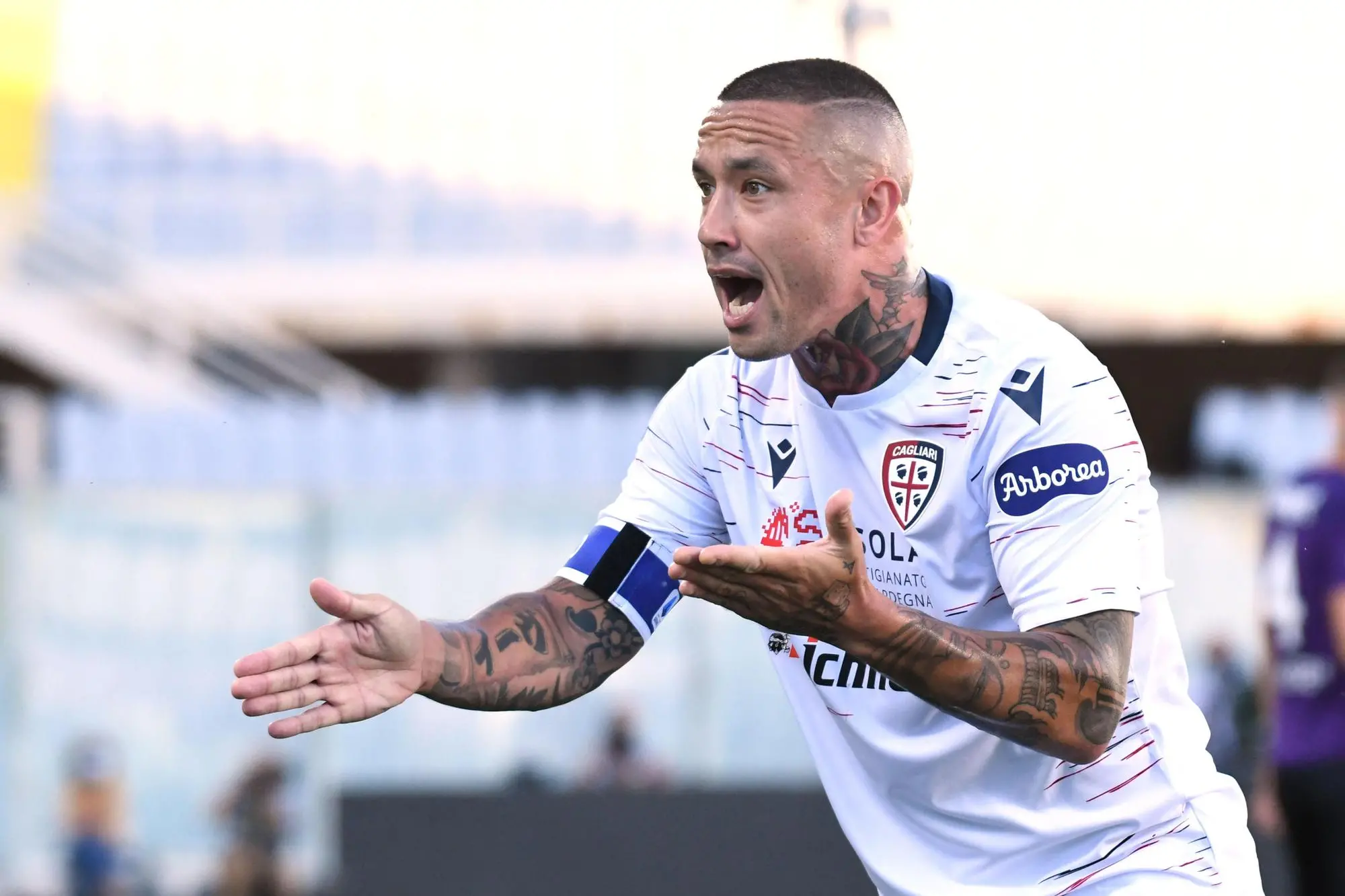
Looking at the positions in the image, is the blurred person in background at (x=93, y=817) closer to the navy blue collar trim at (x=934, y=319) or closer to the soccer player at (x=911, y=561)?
the soccer player at (x=911, y=561)

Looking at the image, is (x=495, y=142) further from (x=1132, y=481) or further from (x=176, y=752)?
(x=1132, y=481)

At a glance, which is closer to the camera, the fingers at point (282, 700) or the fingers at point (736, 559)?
the fingers at point (736, 559)

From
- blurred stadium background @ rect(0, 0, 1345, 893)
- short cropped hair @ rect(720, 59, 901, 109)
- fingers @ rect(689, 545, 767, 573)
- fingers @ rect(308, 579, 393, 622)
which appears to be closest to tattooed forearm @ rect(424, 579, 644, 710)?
fingers @ rect(308, 579, 393, 622)

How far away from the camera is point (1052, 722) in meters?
2.83

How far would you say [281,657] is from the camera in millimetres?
3055

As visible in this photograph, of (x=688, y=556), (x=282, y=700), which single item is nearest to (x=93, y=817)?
(x=282, y=700)

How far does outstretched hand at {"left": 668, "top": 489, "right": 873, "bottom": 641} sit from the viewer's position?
256 centimetres

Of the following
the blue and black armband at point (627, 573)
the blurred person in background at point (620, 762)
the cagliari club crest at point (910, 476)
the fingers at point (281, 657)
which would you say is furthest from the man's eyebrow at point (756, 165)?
the blurred person in background at point (620, 762)

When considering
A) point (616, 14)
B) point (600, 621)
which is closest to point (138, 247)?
point (616, 14)

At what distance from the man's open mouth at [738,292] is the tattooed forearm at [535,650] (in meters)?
0.70

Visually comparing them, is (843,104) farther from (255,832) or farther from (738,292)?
(255,832)

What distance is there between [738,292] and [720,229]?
144 mm

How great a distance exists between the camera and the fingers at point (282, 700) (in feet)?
9.94

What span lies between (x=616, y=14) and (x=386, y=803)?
13.4 m
